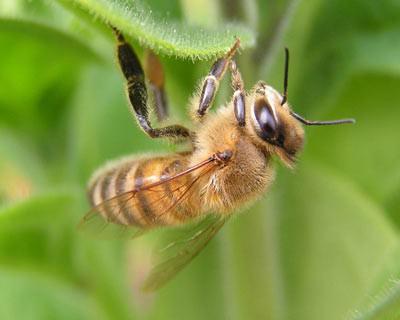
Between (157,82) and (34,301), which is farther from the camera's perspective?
(34,301)

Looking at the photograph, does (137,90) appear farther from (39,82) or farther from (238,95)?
(39,82)

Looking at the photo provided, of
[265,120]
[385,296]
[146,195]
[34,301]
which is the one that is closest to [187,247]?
[146,195]

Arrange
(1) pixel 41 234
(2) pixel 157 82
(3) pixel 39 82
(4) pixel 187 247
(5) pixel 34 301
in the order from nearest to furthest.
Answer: (4) pixel 187 247 → (2) pixel 157 82 → (1) pixel 41 234 → (3) pixel 39 82 → (5) pixel 34 301

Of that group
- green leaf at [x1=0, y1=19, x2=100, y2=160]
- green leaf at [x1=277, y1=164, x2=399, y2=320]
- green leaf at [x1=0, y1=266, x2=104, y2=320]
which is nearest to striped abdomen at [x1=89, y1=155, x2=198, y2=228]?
green leaf at [x1=0, y1=19, x2=100, y2=160]

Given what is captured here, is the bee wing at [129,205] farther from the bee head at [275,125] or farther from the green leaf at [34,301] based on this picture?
the green leaf at [34,301]

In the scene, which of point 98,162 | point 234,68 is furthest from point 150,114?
point 98,162

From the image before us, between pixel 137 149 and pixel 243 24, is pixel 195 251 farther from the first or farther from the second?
pixel 137 149
